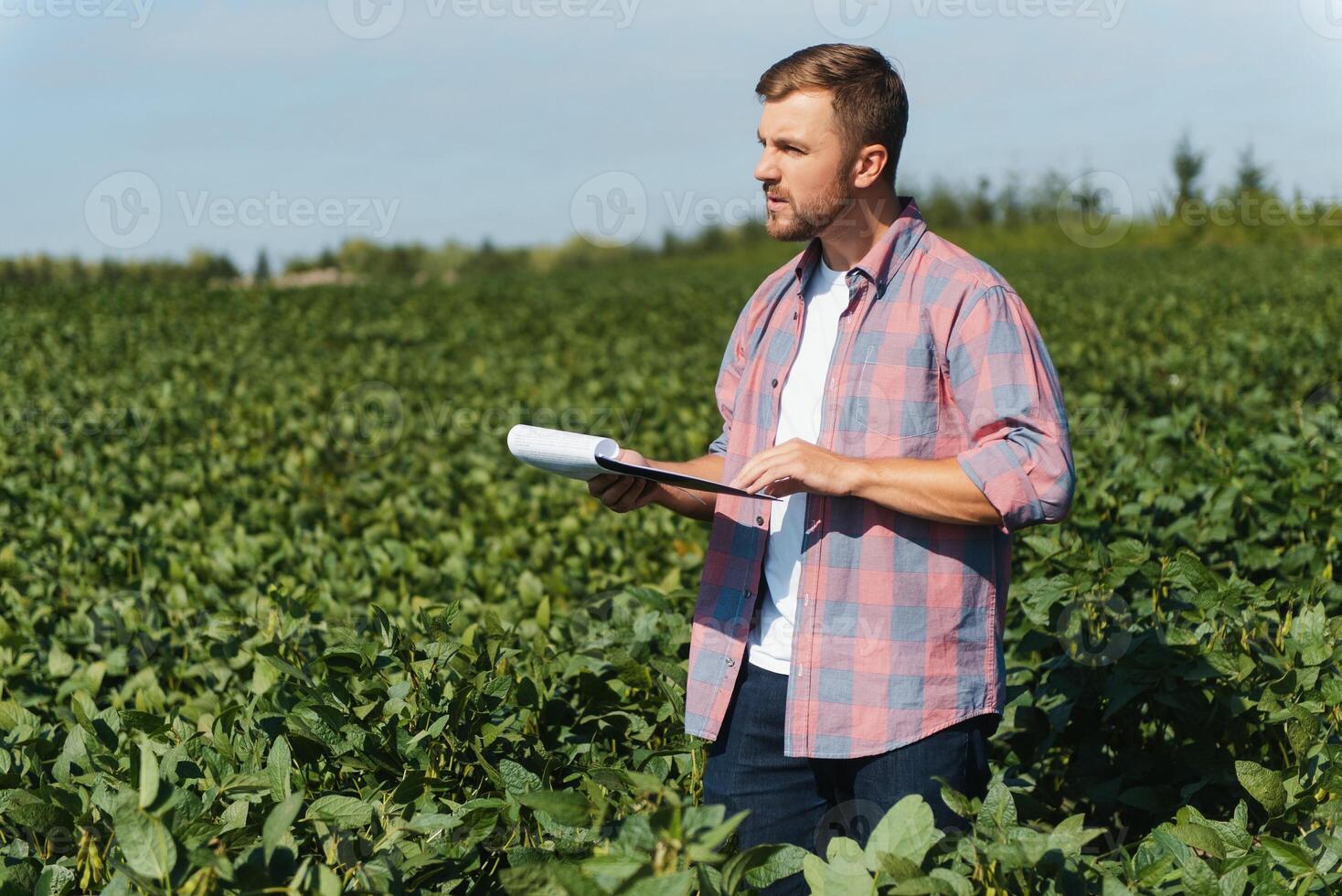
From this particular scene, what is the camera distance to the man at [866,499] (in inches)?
77.2

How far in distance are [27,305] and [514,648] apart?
20.5 metres

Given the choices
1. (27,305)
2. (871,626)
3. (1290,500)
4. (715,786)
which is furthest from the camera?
(27,305)

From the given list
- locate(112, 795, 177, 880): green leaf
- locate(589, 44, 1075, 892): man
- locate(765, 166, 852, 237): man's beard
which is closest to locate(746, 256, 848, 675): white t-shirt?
locate(589, 44, 1075, 892): man

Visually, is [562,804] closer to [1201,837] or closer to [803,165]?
[1201,837]

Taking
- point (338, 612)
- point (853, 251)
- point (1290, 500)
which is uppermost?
point (853, 251)

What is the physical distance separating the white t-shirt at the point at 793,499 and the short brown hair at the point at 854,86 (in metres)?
0.25

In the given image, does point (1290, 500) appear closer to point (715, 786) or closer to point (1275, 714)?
point (1275, 714)

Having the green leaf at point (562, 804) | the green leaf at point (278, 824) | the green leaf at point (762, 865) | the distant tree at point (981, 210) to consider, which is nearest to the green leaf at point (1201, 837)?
the green leaf at point (762, 865)

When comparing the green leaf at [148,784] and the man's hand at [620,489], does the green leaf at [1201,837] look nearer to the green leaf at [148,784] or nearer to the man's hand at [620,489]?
the man's hand at [620,489]

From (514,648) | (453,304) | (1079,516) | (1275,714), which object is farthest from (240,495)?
(453,304)

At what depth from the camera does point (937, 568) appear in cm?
209

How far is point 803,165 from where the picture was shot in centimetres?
206

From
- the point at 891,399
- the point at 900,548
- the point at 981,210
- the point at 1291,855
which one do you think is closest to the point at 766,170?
the point at 891,399

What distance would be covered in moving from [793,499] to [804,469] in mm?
267
